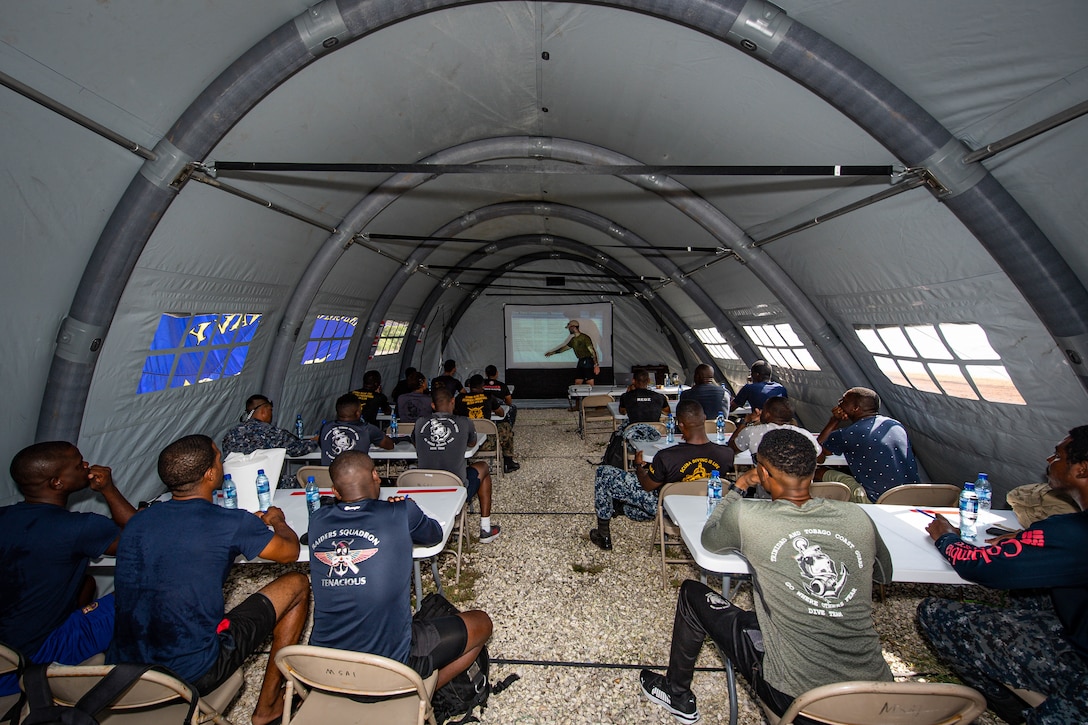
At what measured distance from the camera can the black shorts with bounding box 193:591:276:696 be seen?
2.32 metres

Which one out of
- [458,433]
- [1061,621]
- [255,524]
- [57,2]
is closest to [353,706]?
[255,524]

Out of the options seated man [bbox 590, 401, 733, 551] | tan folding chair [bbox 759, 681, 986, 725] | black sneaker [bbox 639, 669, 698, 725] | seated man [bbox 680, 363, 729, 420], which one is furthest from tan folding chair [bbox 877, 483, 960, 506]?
seated man [bbox 680, 363, 729, 420]

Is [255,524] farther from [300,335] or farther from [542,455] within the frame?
[542,455]

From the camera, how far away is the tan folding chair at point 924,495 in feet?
12.0

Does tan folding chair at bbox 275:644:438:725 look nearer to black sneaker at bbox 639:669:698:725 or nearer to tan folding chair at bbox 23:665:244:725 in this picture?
tan folding chair at bbox 23:665:244:725

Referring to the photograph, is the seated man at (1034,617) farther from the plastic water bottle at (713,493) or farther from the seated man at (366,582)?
the seated man at (366,582)

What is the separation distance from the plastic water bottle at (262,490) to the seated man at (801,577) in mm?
2893

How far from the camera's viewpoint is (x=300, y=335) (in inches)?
292

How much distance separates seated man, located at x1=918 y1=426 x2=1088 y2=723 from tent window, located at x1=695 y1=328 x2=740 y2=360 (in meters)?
8.94

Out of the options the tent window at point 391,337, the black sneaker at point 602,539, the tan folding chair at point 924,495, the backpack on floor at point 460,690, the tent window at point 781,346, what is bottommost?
the backpack on floor at point 460,690

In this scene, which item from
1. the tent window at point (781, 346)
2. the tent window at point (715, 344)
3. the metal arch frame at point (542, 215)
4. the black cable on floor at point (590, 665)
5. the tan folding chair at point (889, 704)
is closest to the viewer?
the tan folding chair at point (889, 704)

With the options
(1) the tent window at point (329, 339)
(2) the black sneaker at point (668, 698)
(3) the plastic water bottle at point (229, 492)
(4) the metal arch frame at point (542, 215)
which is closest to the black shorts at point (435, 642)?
(2) the black sneaker at point (668, 698)

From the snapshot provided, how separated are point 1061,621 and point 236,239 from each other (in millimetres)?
6786

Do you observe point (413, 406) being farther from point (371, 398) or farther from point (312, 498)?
point (312, 498)
